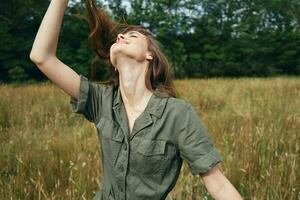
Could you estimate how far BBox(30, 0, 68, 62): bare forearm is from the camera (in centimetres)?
155

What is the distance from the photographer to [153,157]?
151 centimetres

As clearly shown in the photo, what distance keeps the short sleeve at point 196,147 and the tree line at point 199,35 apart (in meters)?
20.2

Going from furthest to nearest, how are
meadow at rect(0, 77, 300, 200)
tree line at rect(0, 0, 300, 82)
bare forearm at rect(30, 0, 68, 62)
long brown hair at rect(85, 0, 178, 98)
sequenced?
tree line at rect(0, 0, 300, 82)
meadow at rect(0, 77, 300, 200)
long brown hair at rect(85, 0, 178, 98)
bare forearm at rect(30, 0, 68, 62)

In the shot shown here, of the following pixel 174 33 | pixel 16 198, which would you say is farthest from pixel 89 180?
pixel 174 33

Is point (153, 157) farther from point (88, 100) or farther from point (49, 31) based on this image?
point (49, 31)

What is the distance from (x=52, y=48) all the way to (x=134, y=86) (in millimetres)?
327

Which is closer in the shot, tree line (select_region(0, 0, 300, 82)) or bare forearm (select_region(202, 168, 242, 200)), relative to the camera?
bare forearm (select_region(202, 168, 242, 200))

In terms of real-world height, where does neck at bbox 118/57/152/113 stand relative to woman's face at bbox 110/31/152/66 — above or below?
below

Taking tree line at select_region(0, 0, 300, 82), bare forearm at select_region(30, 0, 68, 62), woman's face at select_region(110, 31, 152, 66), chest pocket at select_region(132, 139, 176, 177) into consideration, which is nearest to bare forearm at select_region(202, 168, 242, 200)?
chest pocket at select_region(132, 139, 176, 177)

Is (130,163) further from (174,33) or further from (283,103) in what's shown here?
(174,33)

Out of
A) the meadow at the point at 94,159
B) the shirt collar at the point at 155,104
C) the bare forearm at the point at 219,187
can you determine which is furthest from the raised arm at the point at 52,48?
the meadow at the point at 94,159

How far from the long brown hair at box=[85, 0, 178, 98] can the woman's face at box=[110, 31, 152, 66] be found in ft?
0.12

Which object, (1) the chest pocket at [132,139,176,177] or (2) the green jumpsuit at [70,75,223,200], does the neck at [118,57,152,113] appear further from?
(1) the chest pocket at [132,139,176,177]

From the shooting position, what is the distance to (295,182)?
9.03 ft
